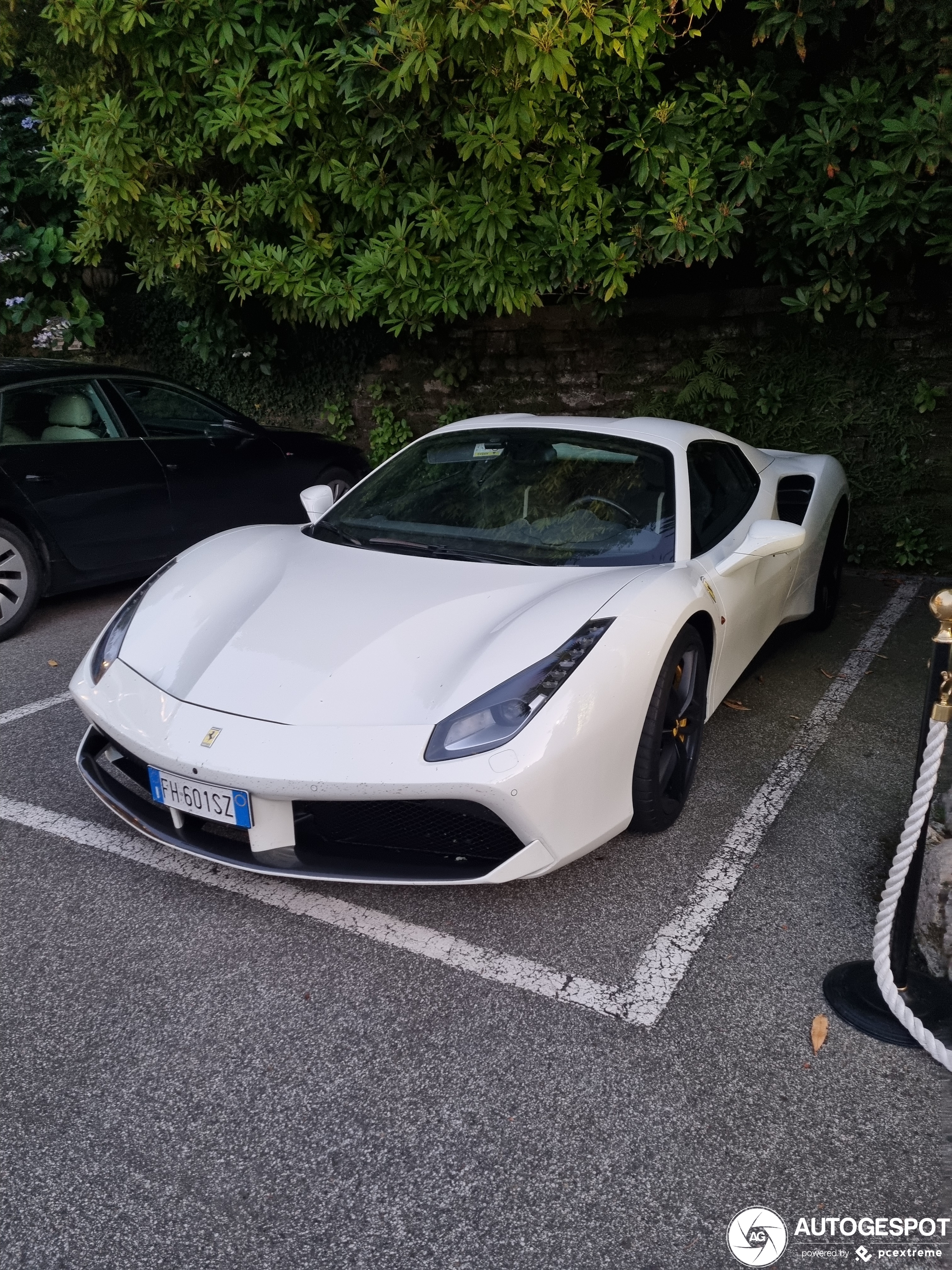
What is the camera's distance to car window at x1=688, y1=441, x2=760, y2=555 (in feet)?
10.7

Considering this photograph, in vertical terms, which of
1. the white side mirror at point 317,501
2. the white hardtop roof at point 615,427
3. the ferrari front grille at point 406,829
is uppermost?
the white hardtop roof at point 615,427

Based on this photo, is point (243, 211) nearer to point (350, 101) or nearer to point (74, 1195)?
point (350, 101)

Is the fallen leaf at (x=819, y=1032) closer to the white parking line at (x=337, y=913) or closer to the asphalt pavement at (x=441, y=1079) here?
the asphalt pavement at (x=441, y=1079)

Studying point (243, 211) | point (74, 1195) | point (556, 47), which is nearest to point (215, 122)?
point (243, 211)

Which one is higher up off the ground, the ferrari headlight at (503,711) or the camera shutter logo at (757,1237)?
the ferrari headlight at (503,711)

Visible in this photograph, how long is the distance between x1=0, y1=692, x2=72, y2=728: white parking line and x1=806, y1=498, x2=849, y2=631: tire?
3593 mm

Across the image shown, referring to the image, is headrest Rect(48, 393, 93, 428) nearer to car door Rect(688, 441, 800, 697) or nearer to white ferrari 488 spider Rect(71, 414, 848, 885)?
white ferrari 488 spider Rect(71, 414, 848, 885)

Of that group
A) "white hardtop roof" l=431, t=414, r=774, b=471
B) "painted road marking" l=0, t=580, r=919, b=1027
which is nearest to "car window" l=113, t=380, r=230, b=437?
"white hardtop roof" l=431, t=414, r=774, b=471

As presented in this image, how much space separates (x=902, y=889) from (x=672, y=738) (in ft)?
2.87

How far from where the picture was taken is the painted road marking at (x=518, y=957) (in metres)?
2.24

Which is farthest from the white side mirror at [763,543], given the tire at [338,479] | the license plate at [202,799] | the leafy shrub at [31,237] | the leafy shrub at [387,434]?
the leafy shrub at [31,237]

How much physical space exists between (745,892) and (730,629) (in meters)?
0.98

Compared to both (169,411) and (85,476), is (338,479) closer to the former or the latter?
(169,411)

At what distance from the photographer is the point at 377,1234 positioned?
1.63m
